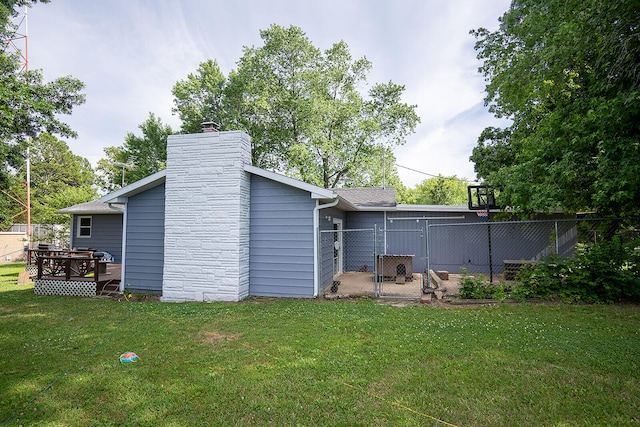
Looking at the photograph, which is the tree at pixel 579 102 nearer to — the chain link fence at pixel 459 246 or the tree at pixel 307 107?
the chain link fence at pixel 459 246

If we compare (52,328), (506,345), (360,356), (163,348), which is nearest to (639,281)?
(506,345)

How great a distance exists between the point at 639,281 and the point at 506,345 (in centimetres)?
425

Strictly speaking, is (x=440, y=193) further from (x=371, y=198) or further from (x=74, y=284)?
(x=74, y=284)

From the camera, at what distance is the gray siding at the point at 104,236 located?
14352mm

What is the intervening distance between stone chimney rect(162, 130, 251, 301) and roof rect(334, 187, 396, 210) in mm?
4557

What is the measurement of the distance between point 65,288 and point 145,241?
7.93ft

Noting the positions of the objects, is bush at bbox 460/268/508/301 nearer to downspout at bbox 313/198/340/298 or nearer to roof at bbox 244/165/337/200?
downspout at bbox 313/198/340/298

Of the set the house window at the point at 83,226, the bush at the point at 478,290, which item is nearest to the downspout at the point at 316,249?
the bush at the point at 478,290

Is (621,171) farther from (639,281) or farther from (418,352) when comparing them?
(418,352)

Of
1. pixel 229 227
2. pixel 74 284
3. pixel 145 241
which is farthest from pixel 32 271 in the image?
pixel 229 227

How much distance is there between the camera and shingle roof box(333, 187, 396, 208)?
37.7 feet

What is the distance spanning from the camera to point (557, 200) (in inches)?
256

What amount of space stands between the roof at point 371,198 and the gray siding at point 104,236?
10.4 metres

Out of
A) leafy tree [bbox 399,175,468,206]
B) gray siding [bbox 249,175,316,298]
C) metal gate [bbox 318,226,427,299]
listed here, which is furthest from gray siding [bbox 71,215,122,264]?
leafy tree [bbox 399,175,468,206]
